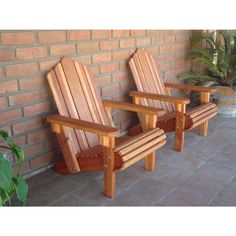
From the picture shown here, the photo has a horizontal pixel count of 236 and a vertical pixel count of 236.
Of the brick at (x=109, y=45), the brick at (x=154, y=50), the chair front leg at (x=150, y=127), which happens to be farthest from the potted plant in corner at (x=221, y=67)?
the chair front leg at (x=150, y=127)

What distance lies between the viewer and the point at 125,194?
2207 millimetres

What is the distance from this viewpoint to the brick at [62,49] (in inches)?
94.9

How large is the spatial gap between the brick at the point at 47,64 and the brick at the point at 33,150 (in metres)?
0.61

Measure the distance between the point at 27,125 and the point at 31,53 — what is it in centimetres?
55

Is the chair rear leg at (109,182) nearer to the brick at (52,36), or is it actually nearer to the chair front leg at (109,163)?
the chair front leg at (109,163)

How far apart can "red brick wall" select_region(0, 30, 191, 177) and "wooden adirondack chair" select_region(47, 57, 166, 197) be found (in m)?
0.14

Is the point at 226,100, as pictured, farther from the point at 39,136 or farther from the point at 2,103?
the point at 2,103

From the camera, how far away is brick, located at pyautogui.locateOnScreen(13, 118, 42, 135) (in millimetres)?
2271

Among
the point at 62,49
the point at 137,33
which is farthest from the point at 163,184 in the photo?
the point at 137,33

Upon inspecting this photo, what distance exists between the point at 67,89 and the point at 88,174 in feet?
2.39

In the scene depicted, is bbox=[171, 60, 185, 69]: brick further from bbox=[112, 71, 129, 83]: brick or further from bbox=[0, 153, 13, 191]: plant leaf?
bbox=[0, 153, 13, 191]: plant leaf

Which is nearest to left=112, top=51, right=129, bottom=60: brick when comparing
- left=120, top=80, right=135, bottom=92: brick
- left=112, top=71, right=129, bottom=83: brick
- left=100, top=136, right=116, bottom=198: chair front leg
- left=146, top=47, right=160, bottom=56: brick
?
left=112, top=71, right=129, bottom=83: brick
